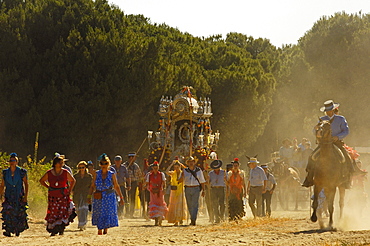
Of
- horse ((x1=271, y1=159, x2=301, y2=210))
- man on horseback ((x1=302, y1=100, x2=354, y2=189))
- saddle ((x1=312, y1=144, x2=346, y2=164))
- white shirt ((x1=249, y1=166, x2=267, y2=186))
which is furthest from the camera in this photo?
horse ((x1=271, y1=159, x2=301, y2=210))

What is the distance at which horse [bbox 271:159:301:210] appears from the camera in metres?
29.5

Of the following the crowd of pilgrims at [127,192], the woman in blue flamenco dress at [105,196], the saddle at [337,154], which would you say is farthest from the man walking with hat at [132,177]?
the saddle at [337,154]

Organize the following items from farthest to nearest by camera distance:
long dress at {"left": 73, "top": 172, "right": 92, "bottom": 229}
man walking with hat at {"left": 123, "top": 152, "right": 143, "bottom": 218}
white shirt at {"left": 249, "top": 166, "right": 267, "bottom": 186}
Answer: man walking with hat at {"left": 123, "top": 152, "right": 143, "bottom": 218}
white shirt at {"left": 249, "top": 166, "right": 267, "bottom": 186}
long dress at {"left": 73, "top": 172, "right": 92, "bottom": 229}

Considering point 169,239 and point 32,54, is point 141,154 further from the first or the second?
point 169,239

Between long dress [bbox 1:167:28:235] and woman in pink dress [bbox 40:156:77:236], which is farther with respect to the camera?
long dress [bbox 1:167:28:235]

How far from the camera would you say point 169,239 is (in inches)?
531

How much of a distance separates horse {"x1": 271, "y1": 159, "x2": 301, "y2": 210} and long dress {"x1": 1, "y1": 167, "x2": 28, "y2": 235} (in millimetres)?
15046

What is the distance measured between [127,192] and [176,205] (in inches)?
184

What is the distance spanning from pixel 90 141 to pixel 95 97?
2.10 meters

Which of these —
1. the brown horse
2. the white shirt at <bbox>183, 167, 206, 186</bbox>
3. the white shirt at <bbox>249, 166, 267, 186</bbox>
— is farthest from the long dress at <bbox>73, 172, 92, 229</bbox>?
the brown horse

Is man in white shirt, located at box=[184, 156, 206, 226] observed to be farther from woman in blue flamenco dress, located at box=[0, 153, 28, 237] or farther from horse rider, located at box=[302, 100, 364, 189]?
woman in blue flamenco dress, located at box=[0, 153, 28, 237]

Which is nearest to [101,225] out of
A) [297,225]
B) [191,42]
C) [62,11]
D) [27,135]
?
[297,225]

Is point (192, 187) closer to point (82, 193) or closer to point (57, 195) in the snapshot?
point (82, 193)

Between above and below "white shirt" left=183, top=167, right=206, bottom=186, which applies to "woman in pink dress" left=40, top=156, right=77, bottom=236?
below
